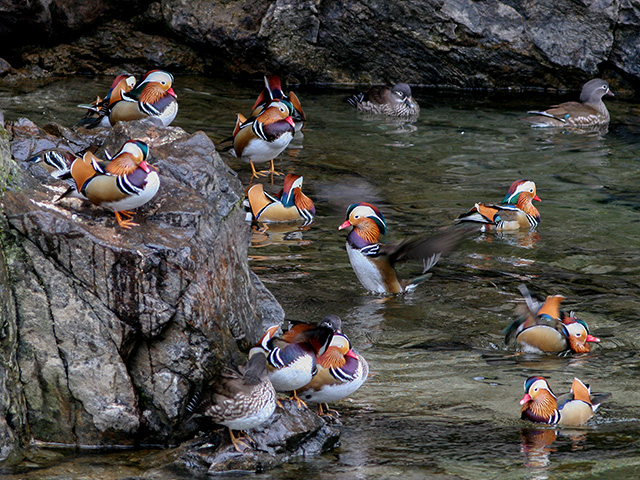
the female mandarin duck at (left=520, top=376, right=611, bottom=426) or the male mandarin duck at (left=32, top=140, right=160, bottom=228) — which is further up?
the male mandarin duck at (left=32, top=140, right=160, bottom=228)

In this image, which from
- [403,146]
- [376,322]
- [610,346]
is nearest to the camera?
[610,346]

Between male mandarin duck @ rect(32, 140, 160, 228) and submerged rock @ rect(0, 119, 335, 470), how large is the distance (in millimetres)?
89

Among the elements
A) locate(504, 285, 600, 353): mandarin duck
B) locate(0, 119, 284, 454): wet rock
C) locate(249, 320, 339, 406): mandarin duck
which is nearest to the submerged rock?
locate(0, 119, 284, 454): wet rock

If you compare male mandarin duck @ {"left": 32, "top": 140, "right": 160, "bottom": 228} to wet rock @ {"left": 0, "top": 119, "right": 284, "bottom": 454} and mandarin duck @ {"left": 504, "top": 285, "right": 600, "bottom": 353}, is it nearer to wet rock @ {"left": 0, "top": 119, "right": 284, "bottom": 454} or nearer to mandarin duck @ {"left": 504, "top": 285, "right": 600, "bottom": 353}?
wet rock @ {"left": 0, "top": 119, "right": 284, "bottom": 454}

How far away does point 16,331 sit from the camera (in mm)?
4172

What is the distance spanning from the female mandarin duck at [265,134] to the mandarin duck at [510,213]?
2366mm

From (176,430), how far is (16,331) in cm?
97

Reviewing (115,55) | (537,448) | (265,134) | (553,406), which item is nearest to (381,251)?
(553,406)

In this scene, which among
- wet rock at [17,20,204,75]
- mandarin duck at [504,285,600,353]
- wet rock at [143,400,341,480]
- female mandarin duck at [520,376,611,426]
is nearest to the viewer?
wet rock at [143,400,341,480]

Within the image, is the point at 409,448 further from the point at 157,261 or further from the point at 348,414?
the point at 157,261

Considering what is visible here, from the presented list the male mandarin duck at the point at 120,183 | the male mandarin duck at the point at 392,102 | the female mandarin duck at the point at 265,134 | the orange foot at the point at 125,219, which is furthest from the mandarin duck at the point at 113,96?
the male mandarin duck at the point at 392,102

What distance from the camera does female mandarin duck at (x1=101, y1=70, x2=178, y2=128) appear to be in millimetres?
8477

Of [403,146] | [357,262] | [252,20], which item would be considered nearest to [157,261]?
[357,262]

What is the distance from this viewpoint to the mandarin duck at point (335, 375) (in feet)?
14.9
